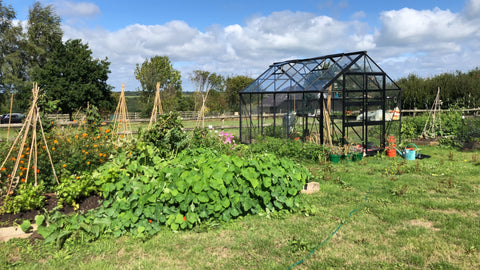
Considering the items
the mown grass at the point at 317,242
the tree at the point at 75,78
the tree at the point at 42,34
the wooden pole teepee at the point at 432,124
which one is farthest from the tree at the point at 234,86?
the mown grass at the point at 317,242

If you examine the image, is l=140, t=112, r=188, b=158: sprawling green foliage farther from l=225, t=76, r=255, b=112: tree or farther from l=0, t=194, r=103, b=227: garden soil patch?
l=225, t=76, r=255, b=112: tree

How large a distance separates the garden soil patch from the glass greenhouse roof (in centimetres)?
646

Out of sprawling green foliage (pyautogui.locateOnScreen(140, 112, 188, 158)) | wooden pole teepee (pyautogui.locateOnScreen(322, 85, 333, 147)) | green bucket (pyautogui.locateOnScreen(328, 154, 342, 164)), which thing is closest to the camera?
sprawling green foliage (pyautogui.locateOnScreen(140, 112, 188, 158))

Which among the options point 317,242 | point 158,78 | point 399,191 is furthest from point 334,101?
point 158,78

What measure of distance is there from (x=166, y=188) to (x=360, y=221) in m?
2.67

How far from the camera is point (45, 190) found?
512 centimetres

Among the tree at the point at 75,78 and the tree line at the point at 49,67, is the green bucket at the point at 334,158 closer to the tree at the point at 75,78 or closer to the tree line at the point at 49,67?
the tree line at the point at 49,67

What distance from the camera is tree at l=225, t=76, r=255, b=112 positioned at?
38938 millimetres

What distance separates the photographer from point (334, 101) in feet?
32.1

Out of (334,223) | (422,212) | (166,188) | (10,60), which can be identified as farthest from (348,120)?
(10,60)

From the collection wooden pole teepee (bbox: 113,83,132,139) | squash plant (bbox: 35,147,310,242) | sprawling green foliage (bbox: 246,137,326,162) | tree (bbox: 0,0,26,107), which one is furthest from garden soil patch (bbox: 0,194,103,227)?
tree (bbox: 0,0,26,107)

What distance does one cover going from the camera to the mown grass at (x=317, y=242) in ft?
A: 11.2

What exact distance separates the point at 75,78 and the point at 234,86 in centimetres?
1790

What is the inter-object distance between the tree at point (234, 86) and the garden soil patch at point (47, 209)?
110ft
